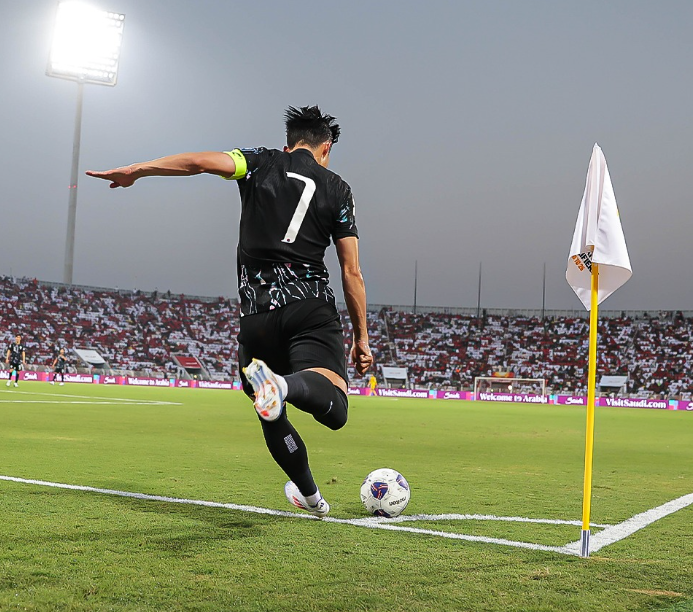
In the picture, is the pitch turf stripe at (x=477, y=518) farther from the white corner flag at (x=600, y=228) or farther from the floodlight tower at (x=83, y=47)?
the floodlight tower at (x=83, y=47)

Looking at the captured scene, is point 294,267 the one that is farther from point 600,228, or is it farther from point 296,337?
point 600,228

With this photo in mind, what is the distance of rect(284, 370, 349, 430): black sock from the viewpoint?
13.2ft

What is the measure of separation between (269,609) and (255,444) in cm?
862

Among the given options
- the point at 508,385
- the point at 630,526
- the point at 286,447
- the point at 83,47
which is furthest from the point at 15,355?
the point at 508,385

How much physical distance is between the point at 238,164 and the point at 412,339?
6213 cm

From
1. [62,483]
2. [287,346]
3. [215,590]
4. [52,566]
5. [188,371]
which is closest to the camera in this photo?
[215,590]

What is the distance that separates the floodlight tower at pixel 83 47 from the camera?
151 ft

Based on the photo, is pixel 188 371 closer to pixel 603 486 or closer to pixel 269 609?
pixel 603 486

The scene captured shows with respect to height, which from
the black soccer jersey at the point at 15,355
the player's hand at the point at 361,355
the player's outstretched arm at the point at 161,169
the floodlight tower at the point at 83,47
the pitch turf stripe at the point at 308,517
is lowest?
the black soccer jersey at the point at 15,355

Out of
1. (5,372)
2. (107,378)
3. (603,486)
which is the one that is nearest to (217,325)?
(107,378)

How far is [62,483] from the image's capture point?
Result: 6.61 metres

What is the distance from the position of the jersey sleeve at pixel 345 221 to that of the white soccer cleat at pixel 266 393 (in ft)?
3.72

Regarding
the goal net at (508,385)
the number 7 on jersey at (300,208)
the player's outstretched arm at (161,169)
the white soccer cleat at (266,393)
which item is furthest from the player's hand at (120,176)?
the goal net at (508,385)

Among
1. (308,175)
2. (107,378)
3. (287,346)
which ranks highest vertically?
(308,175)
